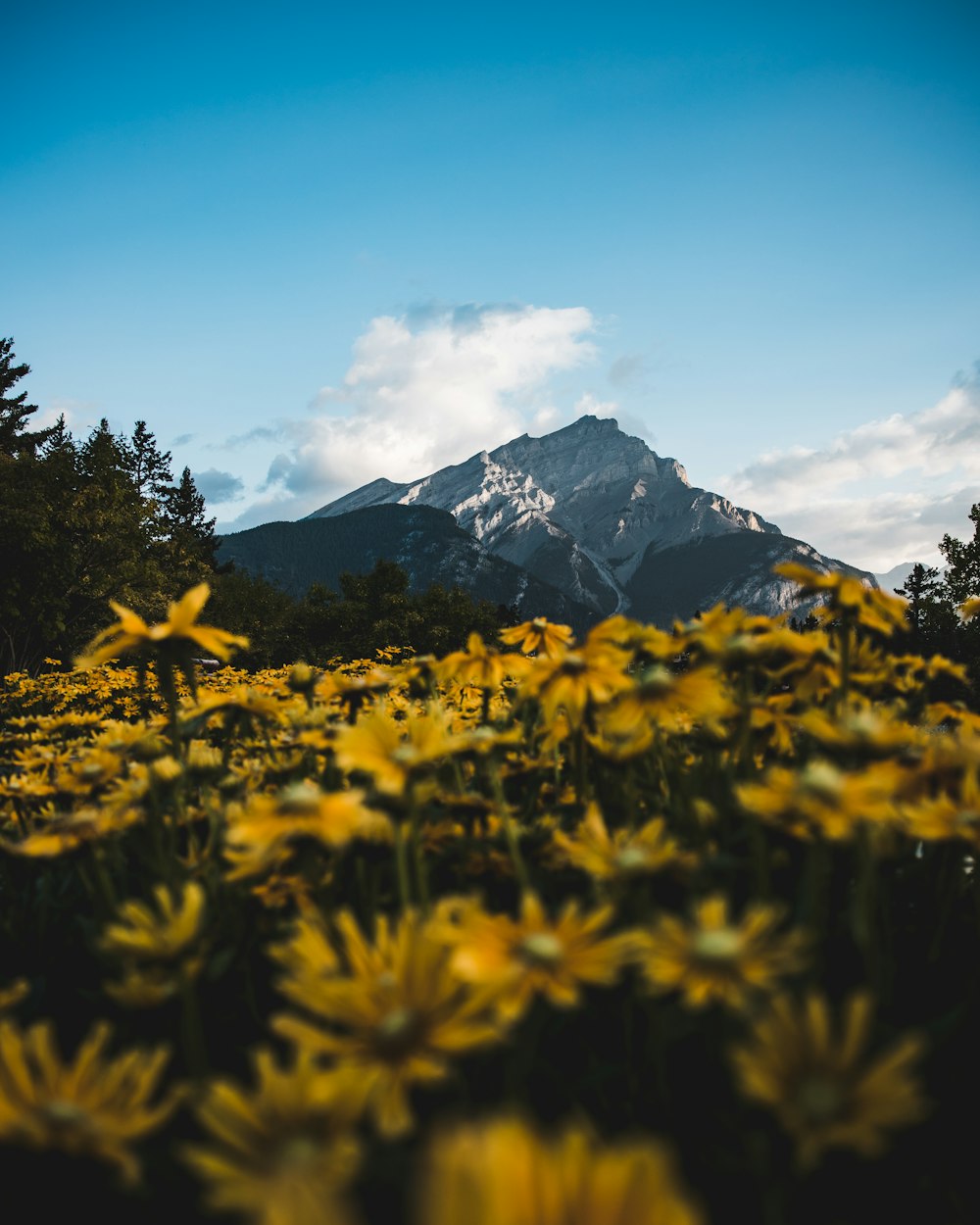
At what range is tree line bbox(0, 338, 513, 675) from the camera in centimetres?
1908

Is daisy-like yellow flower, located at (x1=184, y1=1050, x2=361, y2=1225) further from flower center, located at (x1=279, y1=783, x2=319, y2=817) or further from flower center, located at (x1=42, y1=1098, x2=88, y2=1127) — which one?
flower center, located at (x1=279, y1=783, x2=319, y2=817)

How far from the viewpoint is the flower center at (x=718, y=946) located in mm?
708

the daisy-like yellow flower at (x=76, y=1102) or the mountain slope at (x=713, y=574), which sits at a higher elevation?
the mountain slope at (x=713, y=574)

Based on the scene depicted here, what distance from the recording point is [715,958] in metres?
0.71

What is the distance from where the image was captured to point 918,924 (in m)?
1.38

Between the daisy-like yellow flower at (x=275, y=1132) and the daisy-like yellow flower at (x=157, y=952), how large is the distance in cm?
25

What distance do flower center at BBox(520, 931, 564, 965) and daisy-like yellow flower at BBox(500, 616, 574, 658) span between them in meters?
1.27

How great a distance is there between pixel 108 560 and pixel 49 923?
22.2 m

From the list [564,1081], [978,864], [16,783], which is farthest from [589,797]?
[16,783]

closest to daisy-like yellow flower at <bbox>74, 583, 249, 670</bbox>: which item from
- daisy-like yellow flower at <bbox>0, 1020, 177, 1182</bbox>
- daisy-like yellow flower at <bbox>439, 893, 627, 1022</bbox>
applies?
daisy-like yellow flower at <bbox>0, 1020, 177, 1182</bbox>

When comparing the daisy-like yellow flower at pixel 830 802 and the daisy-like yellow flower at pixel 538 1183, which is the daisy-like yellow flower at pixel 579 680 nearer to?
the daisy-like yellow flower at pixel 830 802

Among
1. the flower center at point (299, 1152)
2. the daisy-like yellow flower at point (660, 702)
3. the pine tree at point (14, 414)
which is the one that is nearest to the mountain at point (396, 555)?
the pine tree at point (14, 414)

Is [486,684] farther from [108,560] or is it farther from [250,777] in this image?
[108,560]

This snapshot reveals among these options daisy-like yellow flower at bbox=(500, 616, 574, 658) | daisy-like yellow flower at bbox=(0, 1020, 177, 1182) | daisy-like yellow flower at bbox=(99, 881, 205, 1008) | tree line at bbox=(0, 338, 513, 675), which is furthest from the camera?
tree line at bbox=(0, 338, 513, 675)
